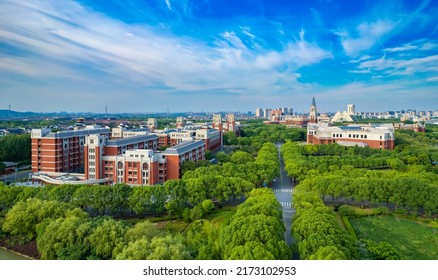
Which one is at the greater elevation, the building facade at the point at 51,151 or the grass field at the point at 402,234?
the building facade at the point at 51,151

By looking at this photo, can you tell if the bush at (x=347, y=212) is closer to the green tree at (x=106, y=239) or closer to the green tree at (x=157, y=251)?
the green tree at (x=157, y=251)

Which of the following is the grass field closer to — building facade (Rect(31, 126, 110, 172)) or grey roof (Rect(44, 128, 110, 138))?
building facade (Rect(31, 126, 110, 172))

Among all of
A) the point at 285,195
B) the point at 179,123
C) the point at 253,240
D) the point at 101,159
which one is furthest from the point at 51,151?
the point at 179,123

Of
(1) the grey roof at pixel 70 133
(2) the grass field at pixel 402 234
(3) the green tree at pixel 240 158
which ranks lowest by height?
(2) the grass field at pixel 402 234

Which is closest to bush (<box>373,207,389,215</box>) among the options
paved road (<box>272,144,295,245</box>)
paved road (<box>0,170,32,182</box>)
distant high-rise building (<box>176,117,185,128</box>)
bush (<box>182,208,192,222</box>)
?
paved road (<box>272,144,295,245</box>)

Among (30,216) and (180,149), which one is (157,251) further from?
(180,149)

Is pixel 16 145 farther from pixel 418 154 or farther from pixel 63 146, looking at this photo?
pixel 418 154

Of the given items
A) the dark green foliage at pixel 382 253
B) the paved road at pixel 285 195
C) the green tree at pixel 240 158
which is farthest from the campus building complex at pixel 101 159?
the dark green foliage at pixel 382 253

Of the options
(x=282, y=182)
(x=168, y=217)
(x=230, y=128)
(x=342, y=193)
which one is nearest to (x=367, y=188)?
(x=342, y=193)
